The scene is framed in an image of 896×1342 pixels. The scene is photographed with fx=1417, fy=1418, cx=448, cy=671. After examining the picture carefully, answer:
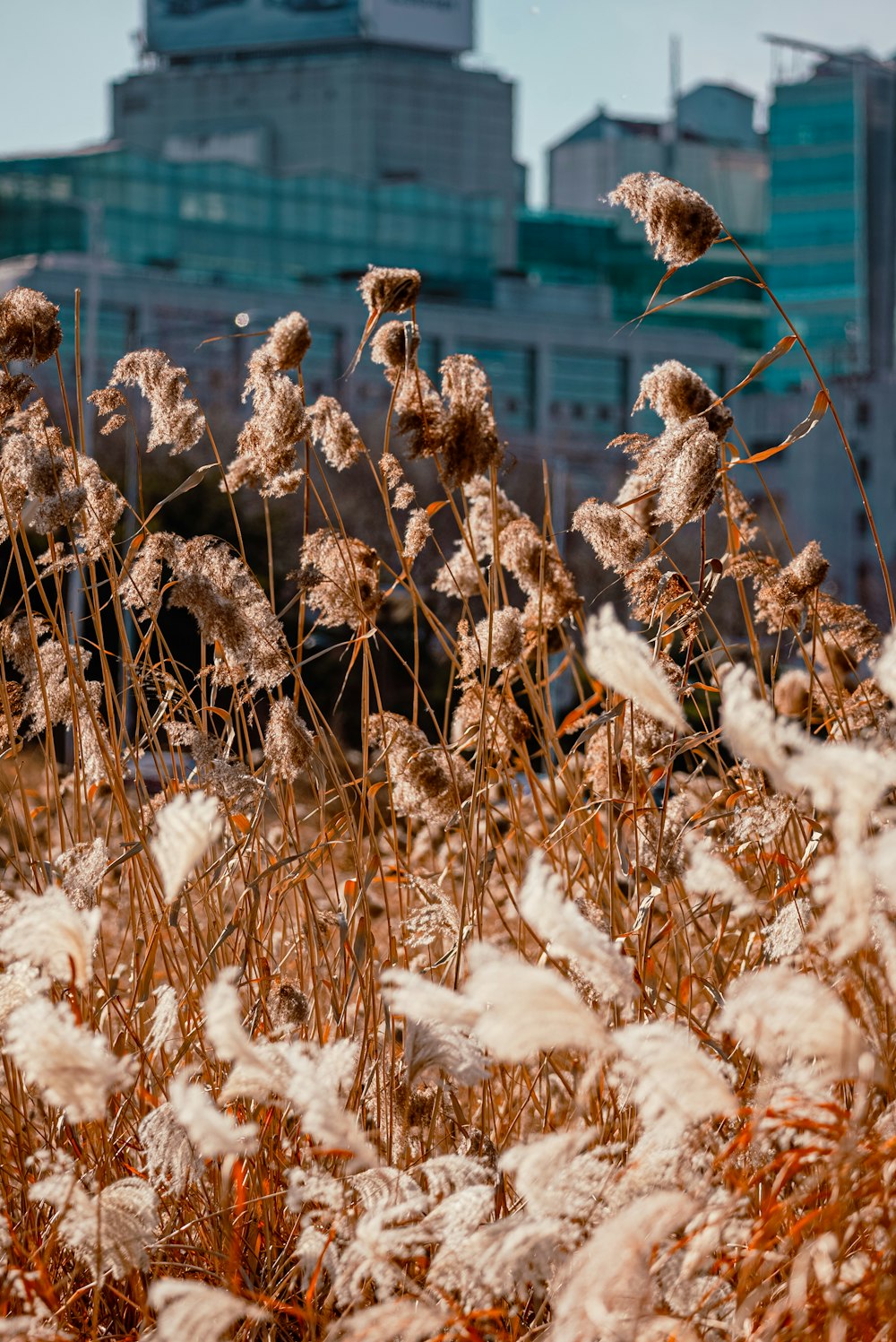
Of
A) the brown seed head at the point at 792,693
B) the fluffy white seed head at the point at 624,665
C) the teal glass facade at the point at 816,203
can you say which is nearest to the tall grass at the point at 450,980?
the fluffy white seed head at the point at 624,665

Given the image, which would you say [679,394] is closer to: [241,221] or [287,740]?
[287,740]

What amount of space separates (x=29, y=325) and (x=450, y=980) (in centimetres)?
79

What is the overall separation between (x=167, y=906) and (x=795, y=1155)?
691 millimetres

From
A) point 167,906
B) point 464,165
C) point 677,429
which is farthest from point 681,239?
point 464,165

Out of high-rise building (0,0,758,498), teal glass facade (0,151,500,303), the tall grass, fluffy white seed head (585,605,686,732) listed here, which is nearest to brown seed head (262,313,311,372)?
the tall grass

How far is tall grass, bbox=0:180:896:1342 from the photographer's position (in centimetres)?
69

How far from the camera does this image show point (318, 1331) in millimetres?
1162

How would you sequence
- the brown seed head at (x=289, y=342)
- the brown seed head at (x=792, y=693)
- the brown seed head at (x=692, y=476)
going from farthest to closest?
1. the brown seed head at (x=792, y=693)
2. the brown seed head at (x=289, y=342)
3. the brown seed head at (x=692, y=476)

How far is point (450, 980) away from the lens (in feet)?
4.96

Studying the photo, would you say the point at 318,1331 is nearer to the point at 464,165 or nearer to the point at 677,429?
the point at 677,429

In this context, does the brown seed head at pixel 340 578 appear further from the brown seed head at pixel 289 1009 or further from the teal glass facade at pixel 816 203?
the teal glass facade at pixel 816 203

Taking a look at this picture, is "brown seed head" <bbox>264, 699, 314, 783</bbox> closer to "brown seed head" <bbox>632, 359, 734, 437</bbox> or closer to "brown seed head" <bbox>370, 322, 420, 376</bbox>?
"brown seed head" <bbox>370, 322, 420, 376</bbox>

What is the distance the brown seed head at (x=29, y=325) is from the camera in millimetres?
1389

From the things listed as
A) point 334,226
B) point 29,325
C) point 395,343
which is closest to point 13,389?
point 29,325
